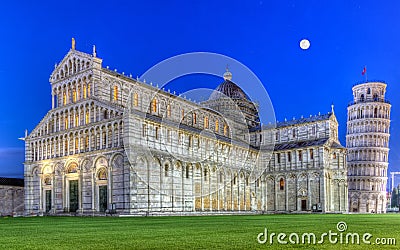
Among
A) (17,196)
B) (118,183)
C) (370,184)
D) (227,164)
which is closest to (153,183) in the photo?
(118,183)

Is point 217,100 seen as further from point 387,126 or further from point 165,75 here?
point 165,75

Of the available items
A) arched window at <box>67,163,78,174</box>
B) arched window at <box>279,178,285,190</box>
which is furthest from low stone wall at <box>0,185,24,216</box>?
arched window at <box>279,178,285,190</box>

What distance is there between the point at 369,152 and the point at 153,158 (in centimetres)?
6194

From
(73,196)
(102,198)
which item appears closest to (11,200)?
(73,196)

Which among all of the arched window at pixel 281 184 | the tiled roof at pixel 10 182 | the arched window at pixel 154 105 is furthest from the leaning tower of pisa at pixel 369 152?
the tiled roof at pixel 10 182

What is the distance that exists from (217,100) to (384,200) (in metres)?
44.8

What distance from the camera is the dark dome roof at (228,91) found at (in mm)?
81125

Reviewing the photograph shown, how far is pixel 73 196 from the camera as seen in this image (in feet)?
168

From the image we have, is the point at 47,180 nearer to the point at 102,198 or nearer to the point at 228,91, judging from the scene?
the point at 102,198

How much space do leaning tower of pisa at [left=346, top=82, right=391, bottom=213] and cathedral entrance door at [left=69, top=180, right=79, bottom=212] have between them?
62859mm

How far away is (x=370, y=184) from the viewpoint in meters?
92.6

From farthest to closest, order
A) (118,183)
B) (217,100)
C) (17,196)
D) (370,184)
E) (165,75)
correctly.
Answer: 1. (370,184)
2. (217,100)
3. (17,196)
4. (118,183)
5. (165,75)

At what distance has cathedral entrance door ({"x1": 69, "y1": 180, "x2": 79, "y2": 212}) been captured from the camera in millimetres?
50656

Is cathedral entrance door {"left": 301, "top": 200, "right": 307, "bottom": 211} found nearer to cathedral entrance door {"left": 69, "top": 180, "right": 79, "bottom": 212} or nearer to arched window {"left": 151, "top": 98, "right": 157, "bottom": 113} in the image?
arched window {"left": 151, "top": 98, "right": 157, "bottom": 113}
